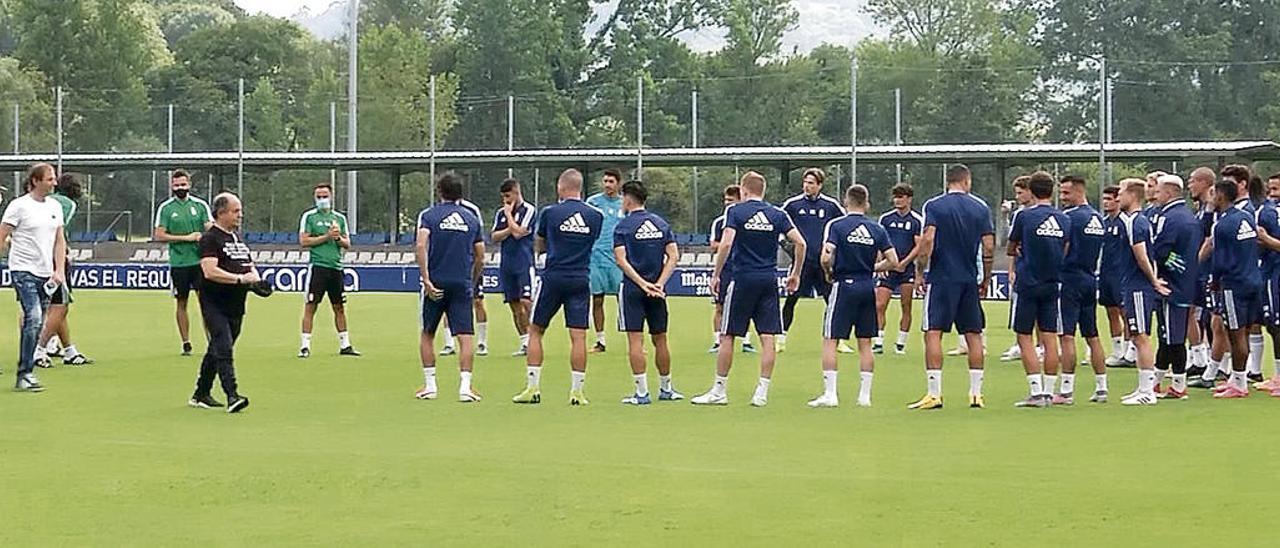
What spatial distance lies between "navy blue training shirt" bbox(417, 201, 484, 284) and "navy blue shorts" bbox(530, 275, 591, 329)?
0.67 metres

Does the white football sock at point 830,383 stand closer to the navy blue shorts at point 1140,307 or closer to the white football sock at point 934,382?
the white football sock at point 934,382

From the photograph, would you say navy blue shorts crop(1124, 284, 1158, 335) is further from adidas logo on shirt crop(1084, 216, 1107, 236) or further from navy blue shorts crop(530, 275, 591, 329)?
navy blue shorts crop(530, 275, 591, 329)

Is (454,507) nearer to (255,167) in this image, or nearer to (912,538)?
(912,538)

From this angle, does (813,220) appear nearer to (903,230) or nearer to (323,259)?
(903,230)

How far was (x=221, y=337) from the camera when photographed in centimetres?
1426

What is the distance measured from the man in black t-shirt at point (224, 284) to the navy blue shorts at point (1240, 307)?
7.68 metres

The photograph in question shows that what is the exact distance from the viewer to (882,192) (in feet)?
156

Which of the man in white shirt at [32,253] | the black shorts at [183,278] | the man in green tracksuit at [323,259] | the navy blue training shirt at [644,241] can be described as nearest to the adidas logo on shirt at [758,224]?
the navy blue training shirt at [644,241]

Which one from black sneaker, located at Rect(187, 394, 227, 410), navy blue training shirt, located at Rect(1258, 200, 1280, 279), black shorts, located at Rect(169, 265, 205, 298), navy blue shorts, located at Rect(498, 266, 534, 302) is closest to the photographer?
black sneaker, located at Rect(187, 394, 227, 410)

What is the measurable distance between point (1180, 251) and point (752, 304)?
357cm

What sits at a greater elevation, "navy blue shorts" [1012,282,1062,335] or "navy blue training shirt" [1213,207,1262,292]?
"navy blue training shirt" [1213,207,1262,292]

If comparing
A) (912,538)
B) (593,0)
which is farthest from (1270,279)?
(593,0)

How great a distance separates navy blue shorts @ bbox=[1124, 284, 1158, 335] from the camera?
49.9 ft

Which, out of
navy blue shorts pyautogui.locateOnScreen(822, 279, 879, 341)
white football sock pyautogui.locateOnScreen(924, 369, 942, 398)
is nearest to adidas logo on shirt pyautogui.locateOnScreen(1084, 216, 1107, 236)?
white football sock pyautogui.locateOnScreen(924, 369, 942, 398)
